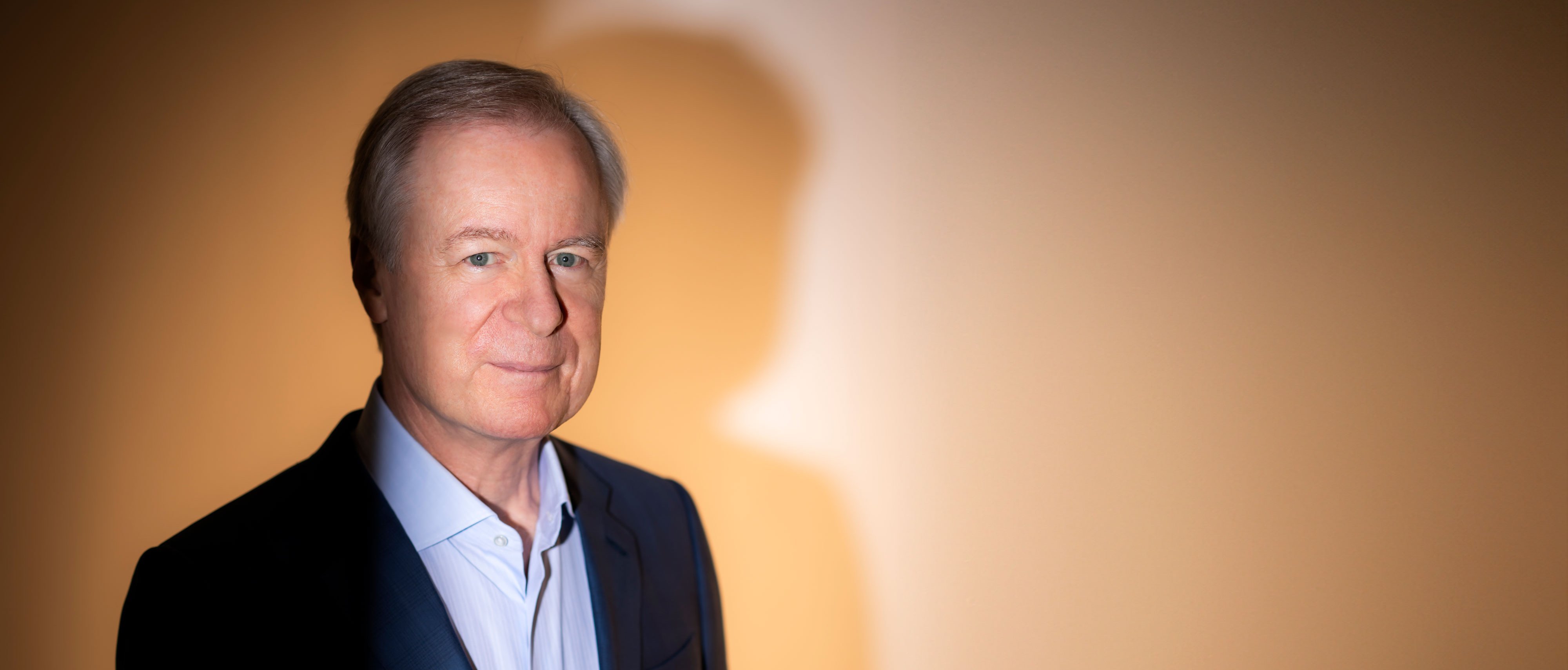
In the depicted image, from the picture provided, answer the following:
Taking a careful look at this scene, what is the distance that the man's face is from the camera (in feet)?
3.39

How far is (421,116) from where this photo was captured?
107 centimetres

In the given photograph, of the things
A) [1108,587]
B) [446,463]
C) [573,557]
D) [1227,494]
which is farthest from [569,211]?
[1227,494]

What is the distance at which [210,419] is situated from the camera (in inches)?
50.6

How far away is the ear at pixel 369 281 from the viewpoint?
1.12 metres

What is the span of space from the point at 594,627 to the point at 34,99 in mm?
1042

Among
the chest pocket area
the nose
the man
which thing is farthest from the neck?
the chest pocket area

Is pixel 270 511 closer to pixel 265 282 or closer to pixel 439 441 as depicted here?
pixel 439 441

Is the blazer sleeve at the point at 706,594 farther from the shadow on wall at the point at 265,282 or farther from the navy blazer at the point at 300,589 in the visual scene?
the navy blazer at the point at 300,589

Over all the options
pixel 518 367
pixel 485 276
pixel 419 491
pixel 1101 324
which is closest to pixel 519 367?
pixel 518 367

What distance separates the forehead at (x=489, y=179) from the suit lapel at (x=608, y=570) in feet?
1.42

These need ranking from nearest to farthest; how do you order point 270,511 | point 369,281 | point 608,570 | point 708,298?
point 270,511
point 369,281
point 608,570
point 708,298

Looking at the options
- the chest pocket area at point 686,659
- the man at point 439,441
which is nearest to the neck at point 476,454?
the man at point 439,441

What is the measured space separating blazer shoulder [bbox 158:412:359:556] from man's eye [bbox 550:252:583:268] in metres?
0.36

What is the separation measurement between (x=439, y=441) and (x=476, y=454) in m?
0.05
